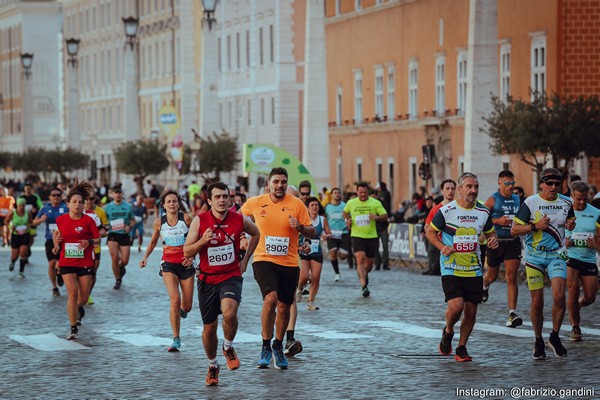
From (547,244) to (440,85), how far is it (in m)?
38.8

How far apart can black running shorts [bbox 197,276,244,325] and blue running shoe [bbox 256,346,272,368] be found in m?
1.14

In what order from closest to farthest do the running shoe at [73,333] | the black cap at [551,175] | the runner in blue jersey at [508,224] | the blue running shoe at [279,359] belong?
the blue running shoe at [279,359] < the black cap at [551,175] < the running shoe at [73,333] < the runner in blue jersey at [508,224]

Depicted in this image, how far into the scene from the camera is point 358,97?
64938 millimetres

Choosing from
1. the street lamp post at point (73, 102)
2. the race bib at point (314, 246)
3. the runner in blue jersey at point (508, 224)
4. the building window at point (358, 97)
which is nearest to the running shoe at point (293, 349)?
the runner in blue jersey at point (508, 224)

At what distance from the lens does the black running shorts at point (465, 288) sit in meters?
16.6

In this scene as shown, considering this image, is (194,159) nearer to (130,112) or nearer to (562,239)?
(130,112)

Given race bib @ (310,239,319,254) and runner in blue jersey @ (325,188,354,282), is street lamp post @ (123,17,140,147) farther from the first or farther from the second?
race bib @ (310,239,319,254)

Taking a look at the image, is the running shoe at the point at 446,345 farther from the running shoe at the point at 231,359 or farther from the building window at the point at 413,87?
the building window at the point at 413,87

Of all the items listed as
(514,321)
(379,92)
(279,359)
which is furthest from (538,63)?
(279,359)

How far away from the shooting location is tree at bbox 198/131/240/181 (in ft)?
227

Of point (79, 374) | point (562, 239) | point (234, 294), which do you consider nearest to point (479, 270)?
point (562, 239)

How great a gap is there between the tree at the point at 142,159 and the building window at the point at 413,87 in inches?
818

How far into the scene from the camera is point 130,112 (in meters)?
69.7

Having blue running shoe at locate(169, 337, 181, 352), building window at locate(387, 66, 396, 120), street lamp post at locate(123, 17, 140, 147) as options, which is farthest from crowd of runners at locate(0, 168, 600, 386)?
street lamp post at locate(123, 17, 140, 147)
